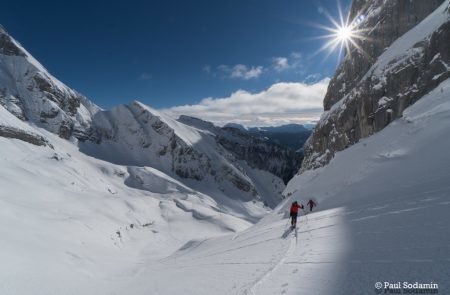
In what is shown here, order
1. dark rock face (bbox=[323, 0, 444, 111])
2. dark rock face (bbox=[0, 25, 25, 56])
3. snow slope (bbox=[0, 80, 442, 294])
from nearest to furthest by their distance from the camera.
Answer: snow slope (bbox=[0, 80, 442, 294])
dark rock face (bbox=[323, 0, 444, 111])
dark rock face (bbox=[0, 25, 25, 56])

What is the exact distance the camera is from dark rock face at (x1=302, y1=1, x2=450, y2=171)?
115 ft

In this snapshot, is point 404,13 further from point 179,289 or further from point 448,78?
point 179,289

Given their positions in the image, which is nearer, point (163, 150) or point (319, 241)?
point (319, 241)

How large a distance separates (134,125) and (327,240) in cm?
15556

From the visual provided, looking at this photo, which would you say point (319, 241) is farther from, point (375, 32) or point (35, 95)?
point (35, 95)

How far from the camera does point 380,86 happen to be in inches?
1687

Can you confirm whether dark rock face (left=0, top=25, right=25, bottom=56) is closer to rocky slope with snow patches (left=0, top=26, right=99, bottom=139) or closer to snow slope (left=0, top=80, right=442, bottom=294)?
rocky slope with snow patches (left=0, top=26, right=99, bottom=139)

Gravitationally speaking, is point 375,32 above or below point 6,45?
below

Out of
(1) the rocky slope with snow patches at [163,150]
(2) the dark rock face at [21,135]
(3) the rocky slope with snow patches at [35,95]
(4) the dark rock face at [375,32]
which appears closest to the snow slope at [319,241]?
(4) the dark rock face at [375,32]

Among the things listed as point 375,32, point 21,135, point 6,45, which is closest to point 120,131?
point 6,45

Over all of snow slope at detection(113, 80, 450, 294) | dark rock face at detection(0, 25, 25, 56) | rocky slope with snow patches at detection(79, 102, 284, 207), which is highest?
dark rock face at detection(0, 25, 25, 56)

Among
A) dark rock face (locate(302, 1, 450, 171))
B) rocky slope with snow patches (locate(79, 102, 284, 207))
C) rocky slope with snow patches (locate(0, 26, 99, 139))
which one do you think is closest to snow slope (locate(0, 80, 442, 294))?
dark rock face (locate(302, 1, 450, 171))

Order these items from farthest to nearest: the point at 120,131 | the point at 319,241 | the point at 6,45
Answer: the point at 120,131 < the point at 6,45 < the point at 319,241

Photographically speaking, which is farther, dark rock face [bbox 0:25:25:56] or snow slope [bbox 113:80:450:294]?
dark rock face [bbox 0:25:25:56]
